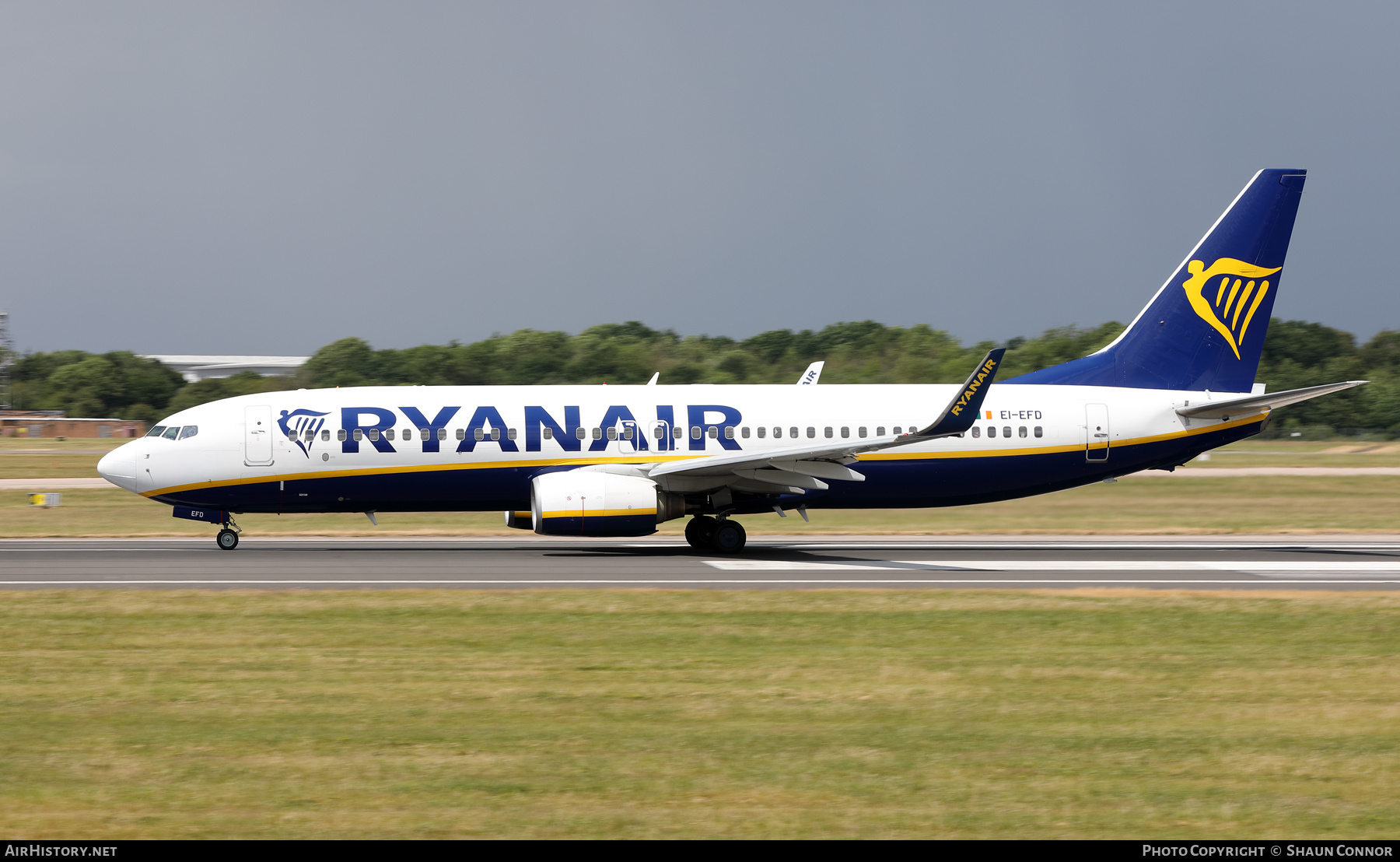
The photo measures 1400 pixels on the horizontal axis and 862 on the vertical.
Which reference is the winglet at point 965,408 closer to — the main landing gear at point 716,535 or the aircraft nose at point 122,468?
the main landing gear at point 716,535

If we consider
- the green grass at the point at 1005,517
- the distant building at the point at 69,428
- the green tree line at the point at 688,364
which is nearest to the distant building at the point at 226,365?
the green tree line at the point at 688,364

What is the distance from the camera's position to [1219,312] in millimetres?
28297

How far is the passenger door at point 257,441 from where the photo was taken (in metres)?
25.2

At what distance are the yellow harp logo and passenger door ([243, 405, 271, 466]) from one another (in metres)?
19.9

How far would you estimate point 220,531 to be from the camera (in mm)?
26203

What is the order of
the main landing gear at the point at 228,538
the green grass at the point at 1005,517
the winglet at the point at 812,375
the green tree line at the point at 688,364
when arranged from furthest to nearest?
the green tree line at the point at 688,364
the green grass at the point at 1005,517
the winglet at the point at 812,375
the main landing gear at the point at 228,538

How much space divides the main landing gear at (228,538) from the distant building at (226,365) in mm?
140402

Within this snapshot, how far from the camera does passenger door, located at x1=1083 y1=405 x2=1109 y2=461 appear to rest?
27031 millimetres

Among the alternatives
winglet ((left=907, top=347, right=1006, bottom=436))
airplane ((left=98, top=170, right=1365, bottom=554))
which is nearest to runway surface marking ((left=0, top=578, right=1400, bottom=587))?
winglet ((left=907, top=347, right=1006, bottom=436))

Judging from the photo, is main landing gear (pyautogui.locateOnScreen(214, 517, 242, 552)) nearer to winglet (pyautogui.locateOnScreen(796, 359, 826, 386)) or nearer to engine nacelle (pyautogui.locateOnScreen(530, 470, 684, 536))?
engine nacelle (pyautogui.locateOnScreen(530, 470, 684, 536))

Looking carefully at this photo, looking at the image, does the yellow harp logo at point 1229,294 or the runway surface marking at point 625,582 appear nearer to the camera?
the runway surface marking at point 625,582
